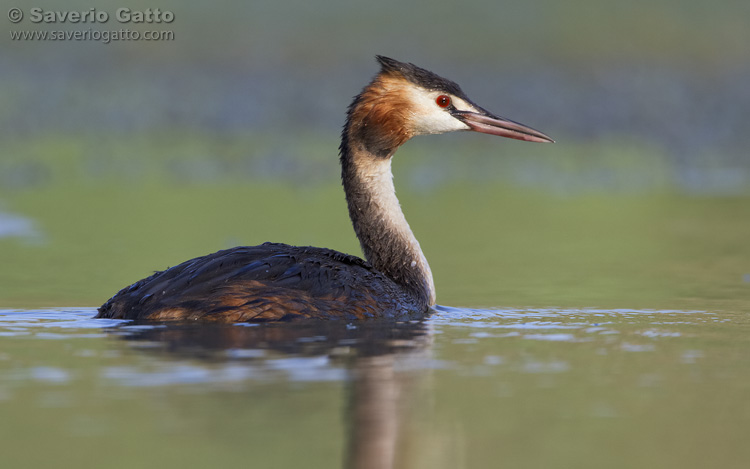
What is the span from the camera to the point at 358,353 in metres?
8.09

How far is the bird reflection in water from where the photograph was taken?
622 cm

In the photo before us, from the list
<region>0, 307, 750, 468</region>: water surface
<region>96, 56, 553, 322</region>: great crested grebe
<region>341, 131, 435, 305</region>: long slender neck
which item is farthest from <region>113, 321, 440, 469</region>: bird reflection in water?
<region>341, 131, 435, 305</region>: long slender neck

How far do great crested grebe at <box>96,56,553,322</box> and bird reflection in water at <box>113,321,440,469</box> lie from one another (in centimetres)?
17

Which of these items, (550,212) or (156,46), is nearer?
(550,212)

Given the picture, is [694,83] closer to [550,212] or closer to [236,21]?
[236,21]

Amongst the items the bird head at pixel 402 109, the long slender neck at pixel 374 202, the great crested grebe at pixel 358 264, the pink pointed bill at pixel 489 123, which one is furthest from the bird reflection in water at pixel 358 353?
the pink pointed bill at pixel 489 123

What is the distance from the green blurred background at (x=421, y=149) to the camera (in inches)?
526

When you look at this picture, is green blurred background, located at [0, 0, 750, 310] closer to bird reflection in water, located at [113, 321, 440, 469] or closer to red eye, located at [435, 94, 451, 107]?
red eye, located at [435, 94, 451, 107]

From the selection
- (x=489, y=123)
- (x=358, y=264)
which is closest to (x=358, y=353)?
(x=358, y=264)

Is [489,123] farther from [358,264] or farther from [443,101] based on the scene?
[358,264]

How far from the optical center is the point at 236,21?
3550 centimetres

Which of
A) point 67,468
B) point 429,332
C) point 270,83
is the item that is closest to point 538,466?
point 67,468

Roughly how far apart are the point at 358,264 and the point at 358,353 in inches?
79.0

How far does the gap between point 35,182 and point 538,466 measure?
15095 mm
